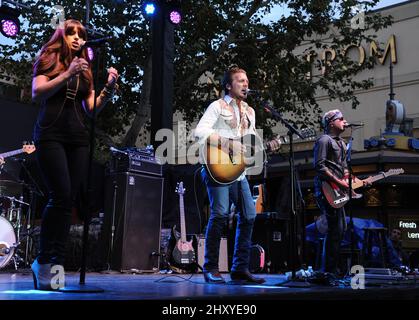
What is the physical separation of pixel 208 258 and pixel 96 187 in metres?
5.25

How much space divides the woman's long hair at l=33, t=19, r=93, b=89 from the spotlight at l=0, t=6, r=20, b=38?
626 centimetres

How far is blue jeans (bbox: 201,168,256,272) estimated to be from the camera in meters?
4.21

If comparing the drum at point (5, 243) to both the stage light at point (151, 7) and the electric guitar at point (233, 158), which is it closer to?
the stage light at point (151, 7)

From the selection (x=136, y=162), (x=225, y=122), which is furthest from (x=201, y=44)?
(x=225, y=122)

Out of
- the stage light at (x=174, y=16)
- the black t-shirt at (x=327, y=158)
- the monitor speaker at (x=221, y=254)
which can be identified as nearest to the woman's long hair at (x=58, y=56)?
the black t-shirt at (x=327, y=158)

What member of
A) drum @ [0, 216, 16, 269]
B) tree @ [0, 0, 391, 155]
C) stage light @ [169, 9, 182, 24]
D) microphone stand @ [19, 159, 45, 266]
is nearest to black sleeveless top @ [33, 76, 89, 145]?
stage light @ [169, 9, 182, 24]

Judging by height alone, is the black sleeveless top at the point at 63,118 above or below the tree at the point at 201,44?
below

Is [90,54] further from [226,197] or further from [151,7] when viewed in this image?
[151,7]

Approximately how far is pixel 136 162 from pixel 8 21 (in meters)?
4.01

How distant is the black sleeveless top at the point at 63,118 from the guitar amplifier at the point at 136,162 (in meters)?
3.75

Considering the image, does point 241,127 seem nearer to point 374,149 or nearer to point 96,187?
point 96,187

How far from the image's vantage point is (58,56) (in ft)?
10.6

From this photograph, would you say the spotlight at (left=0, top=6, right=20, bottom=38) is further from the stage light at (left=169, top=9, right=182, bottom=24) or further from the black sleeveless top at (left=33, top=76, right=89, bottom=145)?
the black sleeveless top at (left=33, top=76, right=89, bottom=145)

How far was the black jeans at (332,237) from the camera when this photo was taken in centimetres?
477
